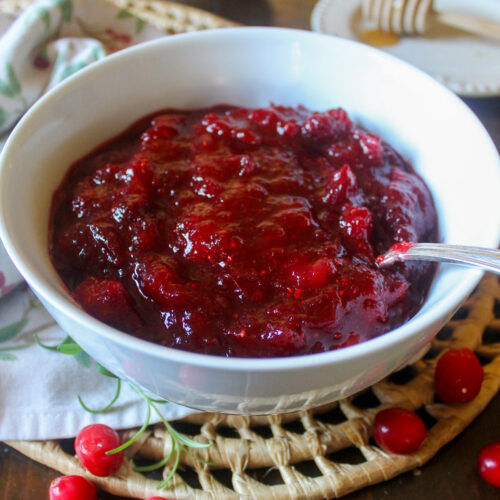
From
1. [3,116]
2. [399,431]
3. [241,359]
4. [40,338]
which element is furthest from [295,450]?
[3,116]

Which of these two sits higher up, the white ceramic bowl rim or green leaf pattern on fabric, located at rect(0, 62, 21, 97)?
the white ceramic bowl rim

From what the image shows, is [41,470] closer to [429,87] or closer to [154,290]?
[154,290]

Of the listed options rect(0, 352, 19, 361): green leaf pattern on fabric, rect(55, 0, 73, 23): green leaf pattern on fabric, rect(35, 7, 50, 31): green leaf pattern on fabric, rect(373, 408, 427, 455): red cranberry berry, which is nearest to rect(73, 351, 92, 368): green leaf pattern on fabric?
rect(0, 352, 19, 361): green leaf pattern on fabric

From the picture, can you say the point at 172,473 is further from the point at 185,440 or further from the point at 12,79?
the point at 12,79

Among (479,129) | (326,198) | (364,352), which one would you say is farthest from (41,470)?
(479,129)

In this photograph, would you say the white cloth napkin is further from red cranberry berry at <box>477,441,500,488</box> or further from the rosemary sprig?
red cranberry berry at <box>477,441,500,488</box>

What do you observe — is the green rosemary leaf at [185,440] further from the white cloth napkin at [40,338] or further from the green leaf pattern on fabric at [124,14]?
the green leaf pattern on fabric at [124,14]

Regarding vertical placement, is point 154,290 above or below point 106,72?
below
